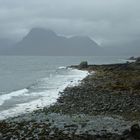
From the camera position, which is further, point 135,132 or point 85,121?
point 85,121

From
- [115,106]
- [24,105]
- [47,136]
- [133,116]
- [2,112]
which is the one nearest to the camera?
[47,136]

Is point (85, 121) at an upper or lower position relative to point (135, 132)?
lower

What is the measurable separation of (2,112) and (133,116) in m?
11.5

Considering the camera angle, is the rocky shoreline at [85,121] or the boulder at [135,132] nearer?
the boulder at [135,132]

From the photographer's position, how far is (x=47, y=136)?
19375 millimetres

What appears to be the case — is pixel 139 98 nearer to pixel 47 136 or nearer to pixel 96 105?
pixel 96 105

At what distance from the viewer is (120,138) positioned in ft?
57.3

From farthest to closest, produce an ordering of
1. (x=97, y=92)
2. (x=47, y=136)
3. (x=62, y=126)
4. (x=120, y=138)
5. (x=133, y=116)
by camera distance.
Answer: (x=97, y=92) < (x=133, y=116) < (x=62, y=126) < (x=47, y=136) < (x=120, y=138)

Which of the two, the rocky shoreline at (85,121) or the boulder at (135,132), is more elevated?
the boulder at (135,132)

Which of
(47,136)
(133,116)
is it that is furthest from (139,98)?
(47,136)

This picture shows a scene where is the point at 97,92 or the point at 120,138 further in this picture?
the point at 97,92

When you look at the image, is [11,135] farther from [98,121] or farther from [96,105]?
[96,105]

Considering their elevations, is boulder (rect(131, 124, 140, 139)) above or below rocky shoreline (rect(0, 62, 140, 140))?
above

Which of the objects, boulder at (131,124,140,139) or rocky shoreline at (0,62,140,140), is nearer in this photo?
boulder at (131,124,140,139)
